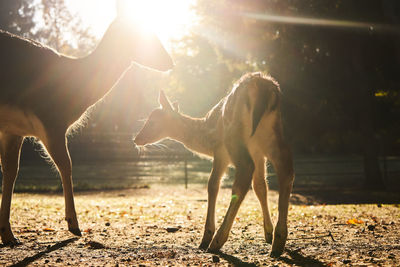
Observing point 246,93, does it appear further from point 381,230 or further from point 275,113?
point 381,230

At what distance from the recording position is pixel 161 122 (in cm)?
731

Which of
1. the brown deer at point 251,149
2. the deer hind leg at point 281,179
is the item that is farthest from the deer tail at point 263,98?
the deer hind leg at point 281,179

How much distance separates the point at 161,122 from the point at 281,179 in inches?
106

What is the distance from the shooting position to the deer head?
→ 7230 mm

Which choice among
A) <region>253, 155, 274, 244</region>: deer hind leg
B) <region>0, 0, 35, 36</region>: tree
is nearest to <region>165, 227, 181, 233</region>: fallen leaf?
<region>253, 155, 274, 244</region>: deer hind leg

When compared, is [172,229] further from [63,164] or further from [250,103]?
[250,103]

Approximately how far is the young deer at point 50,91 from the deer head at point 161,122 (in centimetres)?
83

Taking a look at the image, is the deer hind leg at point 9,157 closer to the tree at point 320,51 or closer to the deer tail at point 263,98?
the deer tail at point 263,98

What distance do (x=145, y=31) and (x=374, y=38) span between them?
1346cm

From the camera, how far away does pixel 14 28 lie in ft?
113

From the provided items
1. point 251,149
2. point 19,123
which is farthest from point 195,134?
point 19,123

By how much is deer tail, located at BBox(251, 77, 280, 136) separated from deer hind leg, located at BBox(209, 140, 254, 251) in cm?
37

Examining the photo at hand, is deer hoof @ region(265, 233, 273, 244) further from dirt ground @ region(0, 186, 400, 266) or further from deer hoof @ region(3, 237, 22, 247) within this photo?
deer hoof @ region(3, 237, 22, 247)

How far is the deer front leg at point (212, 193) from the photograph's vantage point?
559 centimetres
